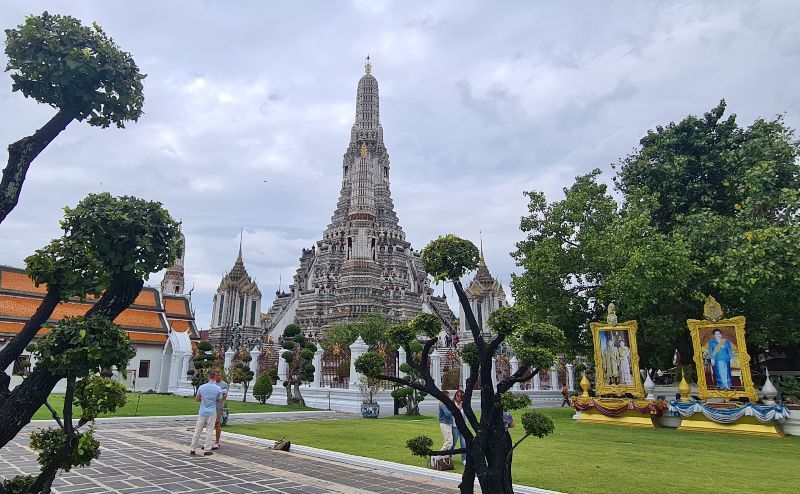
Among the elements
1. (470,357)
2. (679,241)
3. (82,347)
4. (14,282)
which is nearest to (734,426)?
(679,241)

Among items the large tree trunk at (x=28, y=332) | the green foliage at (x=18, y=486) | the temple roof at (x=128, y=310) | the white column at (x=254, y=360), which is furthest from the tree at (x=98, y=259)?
the temple roof at (x=128, y=310)

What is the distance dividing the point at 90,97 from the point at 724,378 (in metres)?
18.3

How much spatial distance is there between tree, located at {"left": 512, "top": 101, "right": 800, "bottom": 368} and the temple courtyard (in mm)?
4889

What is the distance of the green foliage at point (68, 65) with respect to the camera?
4.93 metres

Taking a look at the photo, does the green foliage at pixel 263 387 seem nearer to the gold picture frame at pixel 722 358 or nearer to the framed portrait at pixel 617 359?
the framed portrait at pixel 617 359

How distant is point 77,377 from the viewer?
4.26 m

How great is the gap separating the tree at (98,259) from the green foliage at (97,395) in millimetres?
260

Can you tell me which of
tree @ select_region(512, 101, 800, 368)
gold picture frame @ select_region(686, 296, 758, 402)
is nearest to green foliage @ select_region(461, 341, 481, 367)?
tree @ select_region(512, 101, 800, 368)

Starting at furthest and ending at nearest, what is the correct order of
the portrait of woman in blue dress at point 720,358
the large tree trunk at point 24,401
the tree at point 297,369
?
the tree at point 297,369
the portrait of woman in blue dress at point 720,358
the large tree trunk at point 24,401

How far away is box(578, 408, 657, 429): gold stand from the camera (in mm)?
16500

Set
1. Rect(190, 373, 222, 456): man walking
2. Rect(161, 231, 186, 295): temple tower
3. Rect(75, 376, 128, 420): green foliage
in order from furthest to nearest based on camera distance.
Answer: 1. Rect(161, 231, 186, 295): temple tower
2. Rect(190, 373, 222, 456): man walking
3. Rect(75, 376, 128, 420): green foliage

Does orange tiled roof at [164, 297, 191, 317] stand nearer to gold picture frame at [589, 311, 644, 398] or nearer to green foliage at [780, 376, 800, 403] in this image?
gold picture frame at [589, 311, 644, 398]

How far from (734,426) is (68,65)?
18116 millimetres

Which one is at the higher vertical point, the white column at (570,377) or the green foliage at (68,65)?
the green foliage at (68,65)
